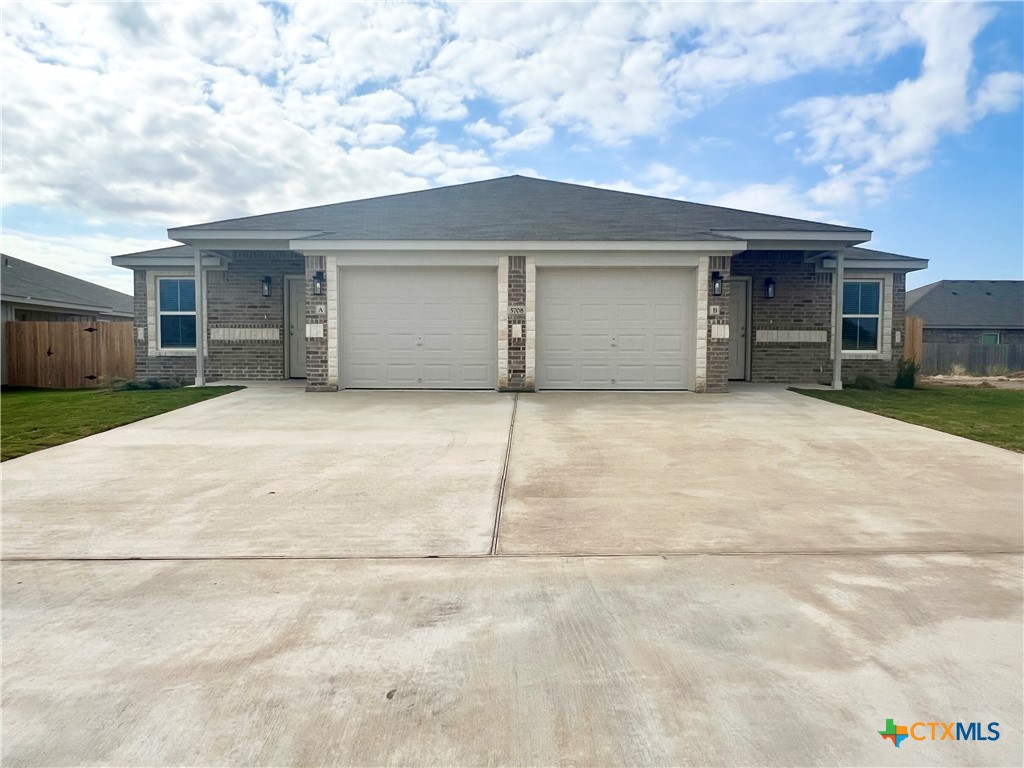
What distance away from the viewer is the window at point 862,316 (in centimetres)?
1659

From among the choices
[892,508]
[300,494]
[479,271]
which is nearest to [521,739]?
[300,494]

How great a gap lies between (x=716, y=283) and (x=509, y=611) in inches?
447

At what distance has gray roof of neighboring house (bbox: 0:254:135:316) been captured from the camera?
19.4 m

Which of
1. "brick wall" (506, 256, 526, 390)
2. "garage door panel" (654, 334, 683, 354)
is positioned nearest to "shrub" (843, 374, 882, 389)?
"garage door panel" (654, 334, 683, 354)

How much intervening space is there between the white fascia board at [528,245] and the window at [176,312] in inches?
220

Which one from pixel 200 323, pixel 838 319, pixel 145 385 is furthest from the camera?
pixel 145 385

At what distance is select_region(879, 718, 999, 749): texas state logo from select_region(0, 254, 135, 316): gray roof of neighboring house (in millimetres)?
22489

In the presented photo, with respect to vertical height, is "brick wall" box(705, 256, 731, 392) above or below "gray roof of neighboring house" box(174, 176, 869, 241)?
below

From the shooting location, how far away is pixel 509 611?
126 inches

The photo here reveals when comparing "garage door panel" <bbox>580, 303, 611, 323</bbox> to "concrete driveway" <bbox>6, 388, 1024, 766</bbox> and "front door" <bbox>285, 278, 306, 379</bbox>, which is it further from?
"front door" <bbox>285, 278, 306, 379</bbox>

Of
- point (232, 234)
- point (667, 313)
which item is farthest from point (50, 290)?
point (667, 313)

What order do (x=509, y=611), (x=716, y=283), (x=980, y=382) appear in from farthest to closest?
(x=980, y=382)
(x=716, y=283)
(x=509, y=611)

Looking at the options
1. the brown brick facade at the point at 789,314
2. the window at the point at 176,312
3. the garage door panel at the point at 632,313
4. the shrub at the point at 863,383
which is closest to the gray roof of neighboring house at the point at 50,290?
the window at the point at 176,312

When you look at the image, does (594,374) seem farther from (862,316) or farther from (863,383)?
(862,316)
